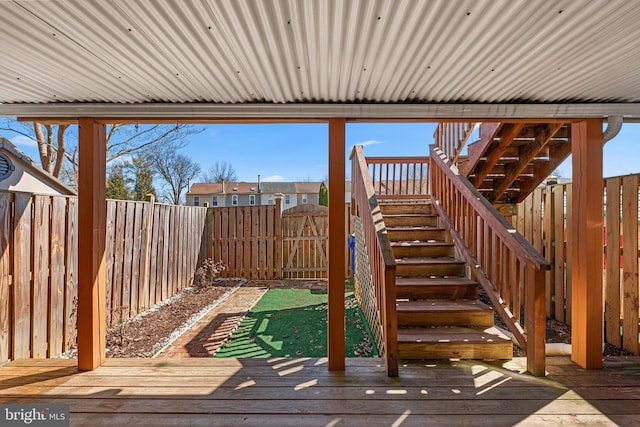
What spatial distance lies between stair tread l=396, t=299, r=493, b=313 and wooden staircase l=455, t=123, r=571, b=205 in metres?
2.02

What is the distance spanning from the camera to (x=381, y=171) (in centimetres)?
573

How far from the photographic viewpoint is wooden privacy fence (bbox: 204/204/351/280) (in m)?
6.77

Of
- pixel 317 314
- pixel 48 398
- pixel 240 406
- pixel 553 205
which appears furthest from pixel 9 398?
pixel 553 205

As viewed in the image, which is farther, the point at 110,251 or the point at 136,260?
the point at 136,260

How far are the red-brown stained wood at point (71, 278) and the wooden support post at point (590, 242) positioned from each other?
4.89 meters

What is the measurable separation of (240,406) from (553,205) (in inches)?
173

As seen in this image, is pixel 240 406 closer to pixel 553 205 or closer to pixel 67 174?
pixel 553 205

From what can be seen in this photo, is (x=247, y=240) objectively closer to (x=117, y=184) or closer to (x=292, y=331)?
(x=292, y=331)

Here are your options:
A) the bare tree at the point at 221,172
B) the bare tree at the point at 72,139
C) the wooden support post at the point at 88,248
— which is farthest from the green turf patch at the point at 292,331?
the bare tree at the point at 221,172

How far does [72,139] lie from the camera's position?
27.6 feet

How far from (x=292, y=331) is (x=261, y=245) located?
320 centimetres

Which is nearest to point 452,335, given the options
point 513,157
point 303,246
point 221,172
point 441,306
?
point 441,306

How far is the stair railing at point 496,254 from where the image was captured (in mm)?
2291

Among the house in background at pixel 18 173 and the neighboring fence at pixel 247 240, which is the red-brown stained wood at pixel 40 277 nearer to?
the house in background at pixel 18 173
